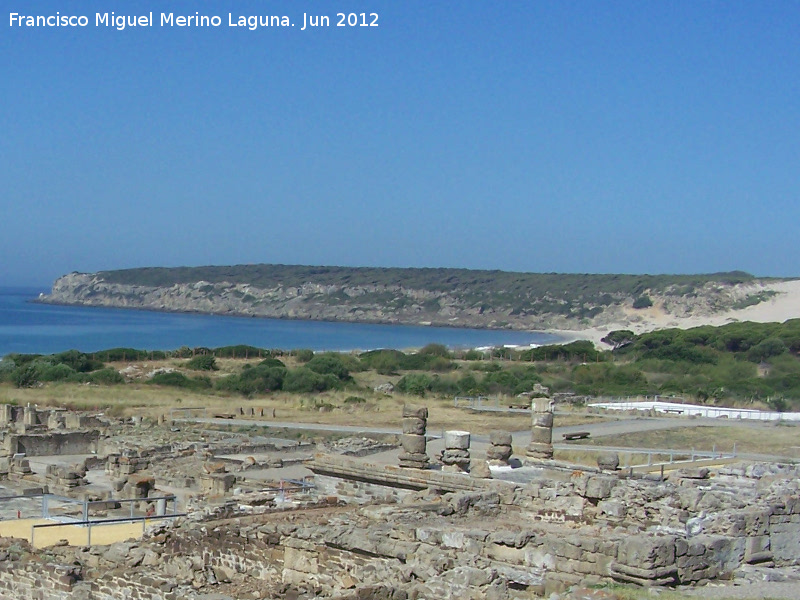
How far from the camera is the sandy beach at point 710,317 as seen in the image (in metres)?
117

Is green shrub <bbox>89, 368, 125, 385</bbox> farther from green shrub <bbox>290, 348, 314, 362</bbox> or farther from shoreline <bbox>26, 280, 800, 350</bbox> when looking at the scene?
shoreline <bbox>26, 280, 800, 350</bbox>

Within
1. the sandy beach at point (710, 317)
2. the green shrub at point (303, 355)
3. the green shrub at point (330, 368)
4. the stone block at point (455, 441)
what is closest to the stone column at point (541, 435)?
the stone block at point (455, 441)

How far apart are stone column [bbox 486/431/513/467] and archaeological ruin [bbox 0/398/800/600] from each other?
0.02 meters

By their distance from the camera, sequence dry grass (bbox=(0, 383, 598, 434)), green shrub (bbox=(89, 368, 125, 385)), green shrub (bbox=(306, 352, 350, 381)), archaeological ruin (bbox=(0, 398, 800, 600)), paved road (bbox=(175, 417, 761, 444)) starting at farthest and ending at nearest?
green shrub (bbox=(306, 352, 350, 381)), green shrub (bbox=(89, 368, 125, 385)), dry grass (bbox=(0, 383, 598, 434)), paved road (bbox=(175, 417, 761, 444)), archaeological ruin (bbox=(0, 398, 800, 600))

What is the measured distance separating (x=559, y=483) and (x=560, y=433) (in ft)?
64.1

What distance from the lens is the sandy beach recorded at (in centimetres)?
11679

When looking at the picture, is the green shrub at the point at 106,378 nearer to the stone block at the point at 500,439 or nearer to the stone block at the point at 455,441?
the stone block at the point at 500,439

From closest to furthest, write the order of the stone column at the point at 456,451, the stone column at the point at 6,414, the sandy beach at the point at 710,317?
the stone column at the point at 456,451 < the stone column at the point at 6,414 < the sandy beach at the point at 710,317

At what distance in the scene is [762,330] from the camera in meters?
71.8

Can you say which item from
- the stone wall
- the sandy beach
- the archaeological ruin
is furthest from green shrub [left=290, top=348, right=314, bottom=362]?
the archaeological ruin

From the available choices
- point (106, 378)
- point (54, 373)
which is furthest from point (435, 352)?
point (54, 373)

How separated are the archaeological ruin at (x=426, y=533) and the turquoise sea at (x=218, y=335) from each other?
7667 cm

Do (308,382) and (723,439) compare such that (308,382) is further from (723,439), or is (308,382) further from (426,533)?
(426,533)

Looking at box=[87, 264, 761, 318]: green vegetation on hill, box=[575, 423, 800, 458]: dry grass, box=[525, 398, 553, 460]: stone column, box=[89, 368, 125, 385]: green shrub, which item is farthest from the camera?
box=[87, 264, 761, 318]: green vegetation on hill
